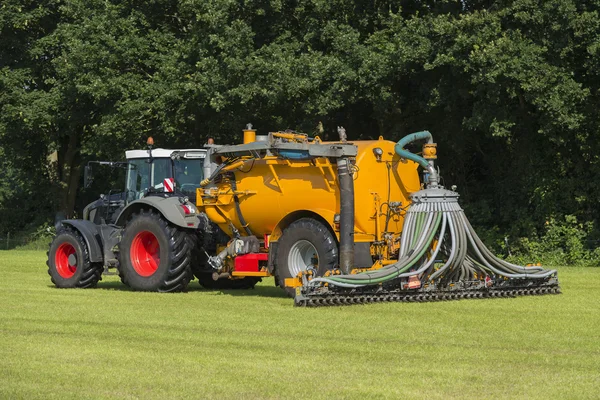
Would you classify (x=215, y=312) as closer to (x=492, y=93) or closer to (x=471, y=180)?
(x=492, y=93)

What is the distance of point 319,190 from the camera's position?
1797 centimetres

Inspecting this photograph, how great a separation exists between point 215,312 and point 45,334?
3272mm

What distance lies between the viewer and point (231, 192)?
63.4 ft

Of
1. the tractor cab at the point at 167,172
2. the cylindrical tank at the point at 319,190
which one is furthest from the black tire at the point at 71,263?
→ the cylindrical tank at the point at 319,190

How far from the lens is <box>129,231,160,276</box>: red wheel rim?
20328 mm

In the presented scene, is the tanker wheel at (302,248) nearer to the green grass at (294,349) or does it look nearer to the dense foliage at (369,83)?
the green grass at (294,349)

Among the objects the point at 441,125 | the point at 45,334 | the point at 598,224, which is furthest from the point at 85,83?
the point at 45,334

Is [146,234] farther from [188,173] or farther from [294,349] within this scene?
[294,349]

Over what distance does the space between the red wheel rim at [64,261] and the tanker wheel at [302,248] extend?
18.2 feet

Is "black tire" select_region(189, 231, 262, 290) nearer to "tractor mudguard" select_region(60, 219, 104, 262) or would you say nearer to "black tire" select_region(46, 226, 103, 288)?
"tractor mudguard" select_region(60, 219, 104, 262)

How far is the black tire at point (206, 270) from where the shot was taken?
2020 cm

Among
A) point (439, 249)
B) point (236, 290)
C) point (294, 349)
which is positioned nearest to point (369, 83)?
point (236, 290)

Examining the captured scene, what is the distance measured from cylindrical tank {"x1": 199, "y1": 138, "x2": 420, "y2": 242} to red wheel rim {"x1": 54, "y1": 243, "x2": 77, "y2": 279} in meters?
4.19

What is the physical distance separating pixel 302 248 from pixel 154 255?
3726mm
